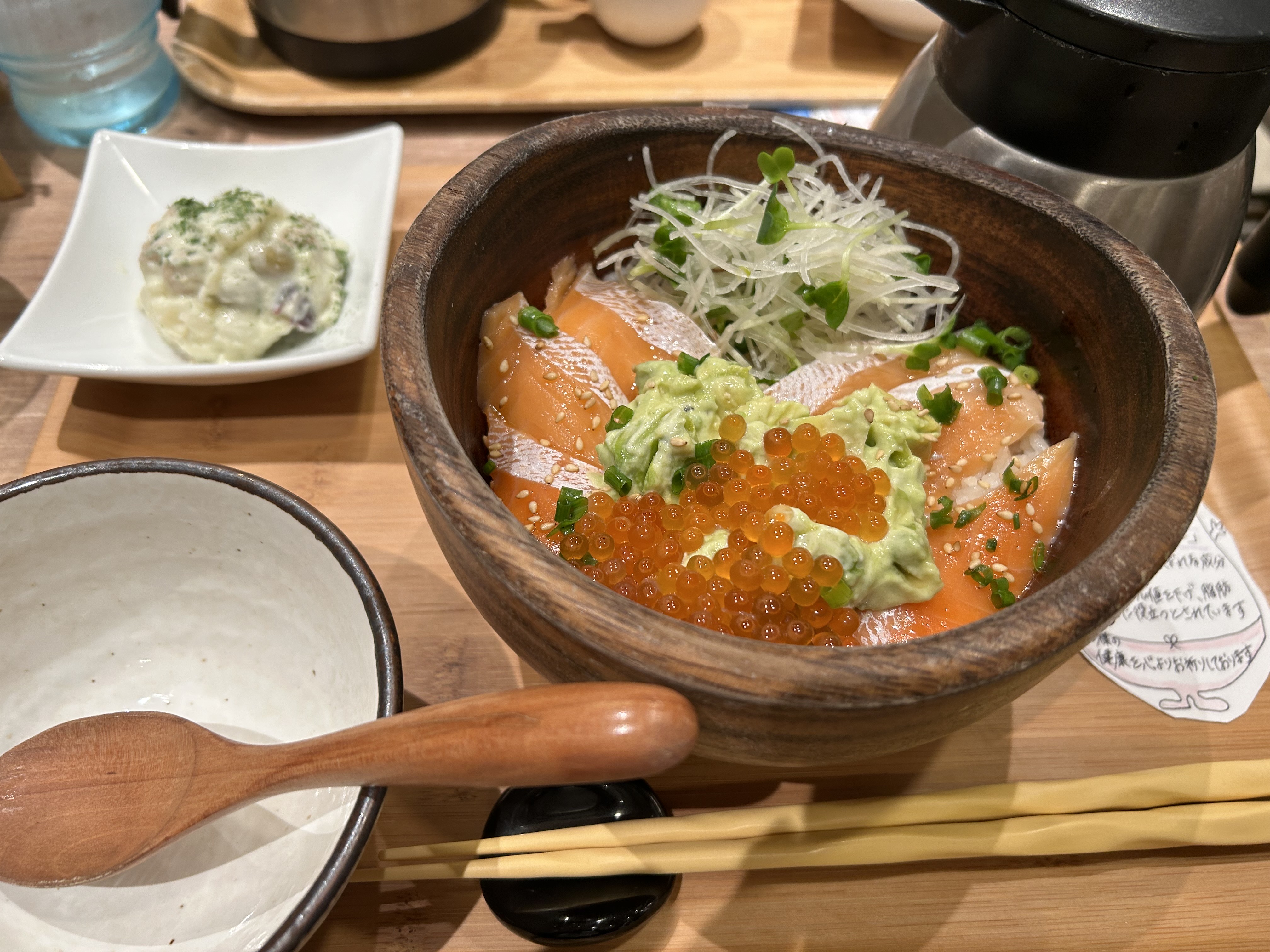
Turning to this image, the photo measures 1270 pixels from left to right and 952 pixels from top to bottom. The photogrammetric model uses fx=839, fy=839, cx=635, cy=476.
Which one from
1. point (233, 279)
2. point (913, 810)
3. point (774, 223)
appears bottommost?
point (913, 810)

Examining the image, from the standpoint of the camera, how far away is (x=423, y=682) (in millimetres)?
1104

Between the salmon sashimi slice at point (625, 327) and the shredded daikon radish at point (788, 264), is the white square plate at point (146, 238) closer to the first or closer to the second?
the salmon sashimi slice at point (625, 327)

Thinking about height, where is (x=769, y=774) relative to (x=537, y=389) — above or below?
below

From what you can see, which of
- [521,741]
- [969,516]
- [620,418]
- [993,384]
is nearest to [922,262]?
[993,384]

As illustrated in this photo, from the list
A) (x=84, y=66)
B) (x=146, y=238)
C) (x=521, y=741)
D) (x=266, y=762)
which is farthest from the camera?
(x=84, y=66)

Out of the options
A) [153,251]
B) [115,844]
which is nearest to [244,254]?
[153,251]

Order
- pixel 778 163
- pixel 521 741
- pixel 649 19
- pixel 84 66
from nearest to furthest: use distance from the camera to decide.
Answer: pixel 521 741 < pixel 778 163 < pixel 84 66 < pixel 649 19

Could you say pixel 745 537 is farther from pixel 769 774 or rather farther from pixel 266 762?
pixel 266 762

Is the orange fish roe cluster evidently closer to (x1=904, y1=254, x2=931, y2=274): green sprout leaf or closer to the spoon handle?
the spoon handle

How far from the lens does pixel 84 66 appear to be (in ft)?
6.19

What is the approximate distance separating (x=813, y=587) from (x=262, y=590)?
696 millimetres

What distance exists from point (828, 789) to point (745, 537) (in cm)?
36

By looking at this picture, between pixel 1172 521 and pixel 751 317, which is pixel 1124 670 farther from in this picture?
pixel 751 317

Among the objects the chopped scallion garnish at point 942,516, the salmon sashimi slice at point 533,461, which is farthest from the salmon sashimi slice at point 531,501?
the chopped scallion garnish at point 942,516
